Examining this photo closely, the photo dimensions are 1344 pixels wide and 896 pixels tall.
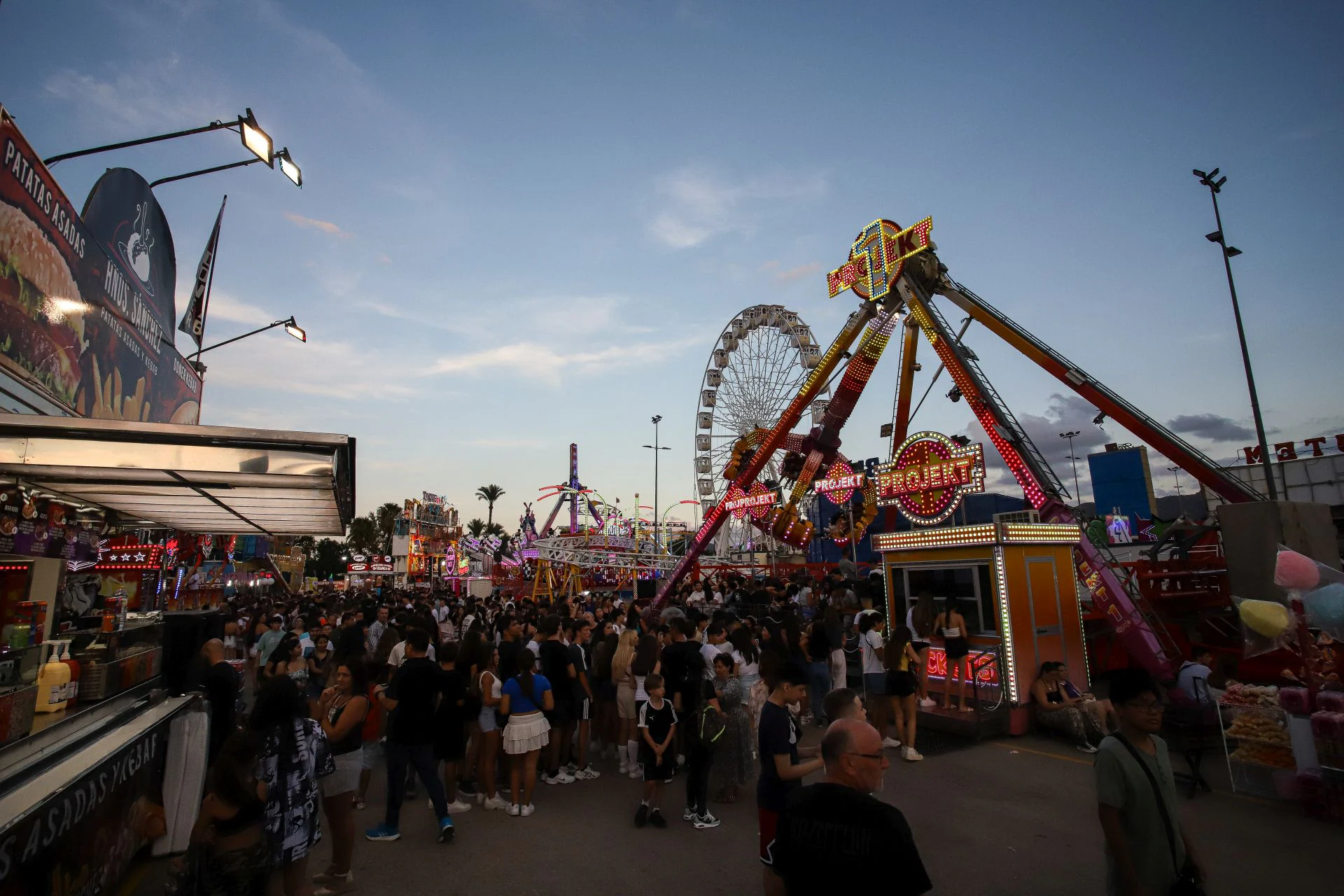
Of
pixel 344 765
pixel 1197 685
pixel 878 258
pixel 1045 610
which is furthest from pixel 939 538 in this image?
pixel 878 258

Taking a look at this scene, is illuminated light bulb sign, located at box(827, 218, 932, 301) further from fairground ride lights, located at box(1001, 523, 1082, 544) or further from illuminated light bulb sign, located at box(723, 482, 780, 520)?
fairground ride lights, located at box(1001, 523, 1082, 544)

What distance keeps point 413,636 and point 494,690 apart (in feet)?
4.01

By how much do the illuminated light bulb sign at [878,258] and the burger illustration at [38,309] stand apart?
18364 millimetres

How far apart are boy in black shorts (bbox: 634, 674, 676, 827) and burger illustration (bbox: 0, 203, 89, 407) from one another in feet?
22.7

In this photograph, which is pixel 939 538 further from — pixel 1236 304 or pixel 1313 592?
pixel 1236 304

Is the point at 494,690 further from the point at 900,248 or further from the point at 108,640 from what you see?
the point at 900,248

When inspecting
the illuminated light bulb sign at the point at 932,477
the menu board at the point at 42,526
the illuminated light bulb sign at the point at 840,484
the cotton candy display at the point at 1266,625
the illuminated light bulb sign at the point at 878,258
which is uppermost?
the illuminated light bulb sign at the point at 878,258

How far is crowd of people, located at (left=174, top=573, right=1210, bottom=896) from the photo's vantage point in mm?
3127

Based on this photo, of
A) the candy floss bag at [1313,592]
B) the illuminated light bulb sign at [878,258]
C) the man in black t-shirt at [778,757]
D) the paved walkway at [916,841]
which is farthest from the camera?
the illuminated light bulb sign at [878,258]

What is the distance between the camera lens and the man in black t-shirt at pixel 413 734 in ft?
18.4

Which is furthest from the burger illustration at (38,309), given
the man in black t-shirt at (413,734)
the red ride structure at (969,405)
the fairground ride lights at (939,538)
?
the red ride structure at (969,405)

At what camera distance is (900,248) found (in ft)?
65.8

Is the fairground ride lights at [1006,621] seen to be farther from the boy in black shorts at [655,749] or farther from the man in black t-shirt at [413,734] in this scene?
the man in black t-shirt at [413,734]

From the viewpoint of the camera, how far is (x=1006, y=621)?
9.21 m
